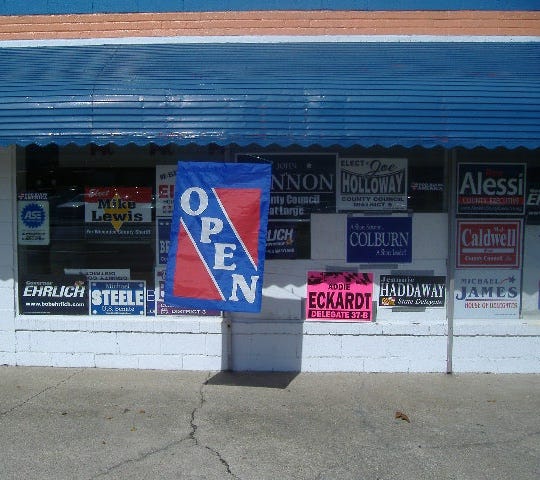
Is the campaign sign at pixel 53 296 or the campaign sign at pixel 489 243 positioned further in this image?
the campaign sign at pixel 53 296

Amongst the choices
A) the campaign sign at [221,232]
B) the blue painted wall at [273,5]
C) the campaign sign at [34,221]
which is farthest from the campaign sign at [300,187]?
the campaign sign at [34,221]

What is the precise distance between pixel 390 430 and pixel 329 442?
1.75ft

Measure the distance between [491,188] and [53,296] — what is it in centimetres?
444

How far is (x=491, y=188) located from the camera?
658 centimetres


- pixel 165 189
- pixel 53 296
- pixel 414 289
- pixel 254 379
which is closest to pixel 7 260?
pixel 53 296

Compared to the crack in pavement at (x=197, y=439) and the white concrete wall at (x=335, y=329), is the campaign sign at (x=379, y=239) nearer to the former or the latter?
the white concrete wall at (x=335, y=329)

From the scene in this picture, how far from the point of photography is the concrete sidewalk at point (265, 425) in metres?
4.55

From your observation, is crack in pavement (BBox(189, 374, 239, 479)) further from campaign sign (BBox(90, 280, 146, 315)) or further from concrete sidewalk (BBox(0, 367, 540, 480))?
campaign sign (BBox(90, 280, 146, 315))

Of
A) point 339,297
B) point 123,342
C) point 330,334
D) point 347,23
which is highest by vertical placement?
point 347,23

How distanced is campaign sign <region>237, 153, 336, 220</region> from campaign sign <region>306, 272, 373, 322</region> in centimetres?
63

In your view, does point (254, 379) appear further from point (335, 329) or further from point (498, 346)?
point (498, 346)

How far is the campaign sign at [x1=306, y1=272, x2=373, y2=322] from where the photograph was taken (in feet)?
21.7

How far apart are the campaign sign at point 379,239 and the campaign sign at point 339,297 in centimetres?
20

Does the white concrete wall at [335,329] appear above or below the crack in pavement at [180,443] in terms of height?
above
